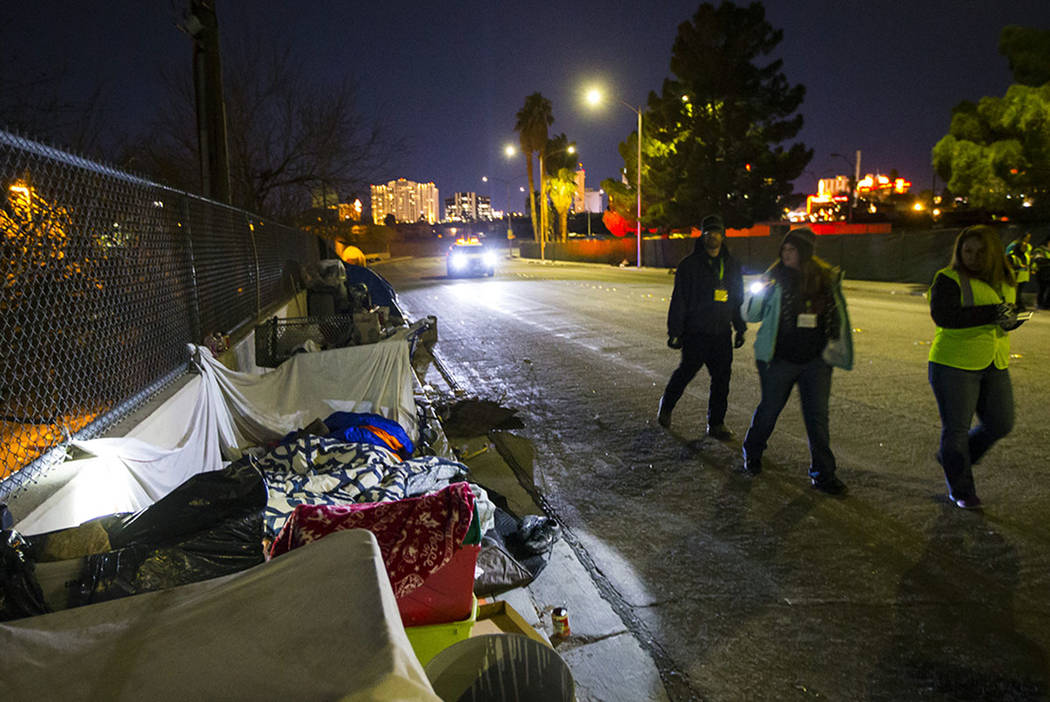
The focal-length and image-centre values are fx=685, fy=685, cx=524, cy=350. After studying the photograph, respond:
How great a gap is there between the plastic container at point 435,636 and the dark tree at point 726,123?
36.3 m

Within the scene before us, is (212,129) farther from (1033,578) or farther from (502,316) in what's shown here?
(1033,578)

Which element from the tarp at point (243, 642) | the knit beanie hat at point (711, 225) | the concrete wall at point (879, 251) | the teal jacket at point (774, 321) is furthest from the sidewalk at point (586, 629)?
the concrete wall at point (879, 251)

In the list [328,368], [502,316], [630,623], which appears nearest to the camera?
[630,623]

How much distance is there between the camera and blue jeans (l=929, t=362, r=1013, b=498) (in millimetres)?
4203

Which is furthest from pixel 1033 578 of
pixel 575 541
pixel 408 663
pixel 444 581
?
pixel 408 663

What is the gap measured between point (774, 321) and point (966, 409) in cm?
124

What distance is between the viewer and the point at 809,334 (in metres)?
Result: 4.56

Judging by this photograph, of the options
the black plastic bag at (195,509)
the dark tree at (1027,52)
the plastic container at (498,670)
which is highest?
the dark tree at (1027,52)

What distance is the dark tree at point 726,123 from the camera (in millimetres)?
34688

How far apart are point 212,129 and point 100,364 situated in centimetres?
722

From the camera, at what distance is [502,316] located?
15.4 m

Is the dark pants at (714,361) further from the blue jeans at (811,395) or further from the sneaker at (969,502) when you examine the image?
the sneaker at (969,502)

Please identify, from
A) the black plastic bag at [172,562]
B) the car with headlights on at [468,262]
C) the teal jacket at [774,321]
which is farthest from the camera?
the car with headlights on at [468,262]

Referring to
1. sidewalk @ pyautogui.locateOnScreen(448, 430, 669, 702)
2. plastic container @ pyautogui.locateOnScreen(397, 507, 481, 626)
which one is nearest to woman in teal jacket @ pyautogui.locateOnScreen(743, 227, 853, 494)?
sidewalk @ pyautogui.locateOnScreen(448, 430, 669, 702)
